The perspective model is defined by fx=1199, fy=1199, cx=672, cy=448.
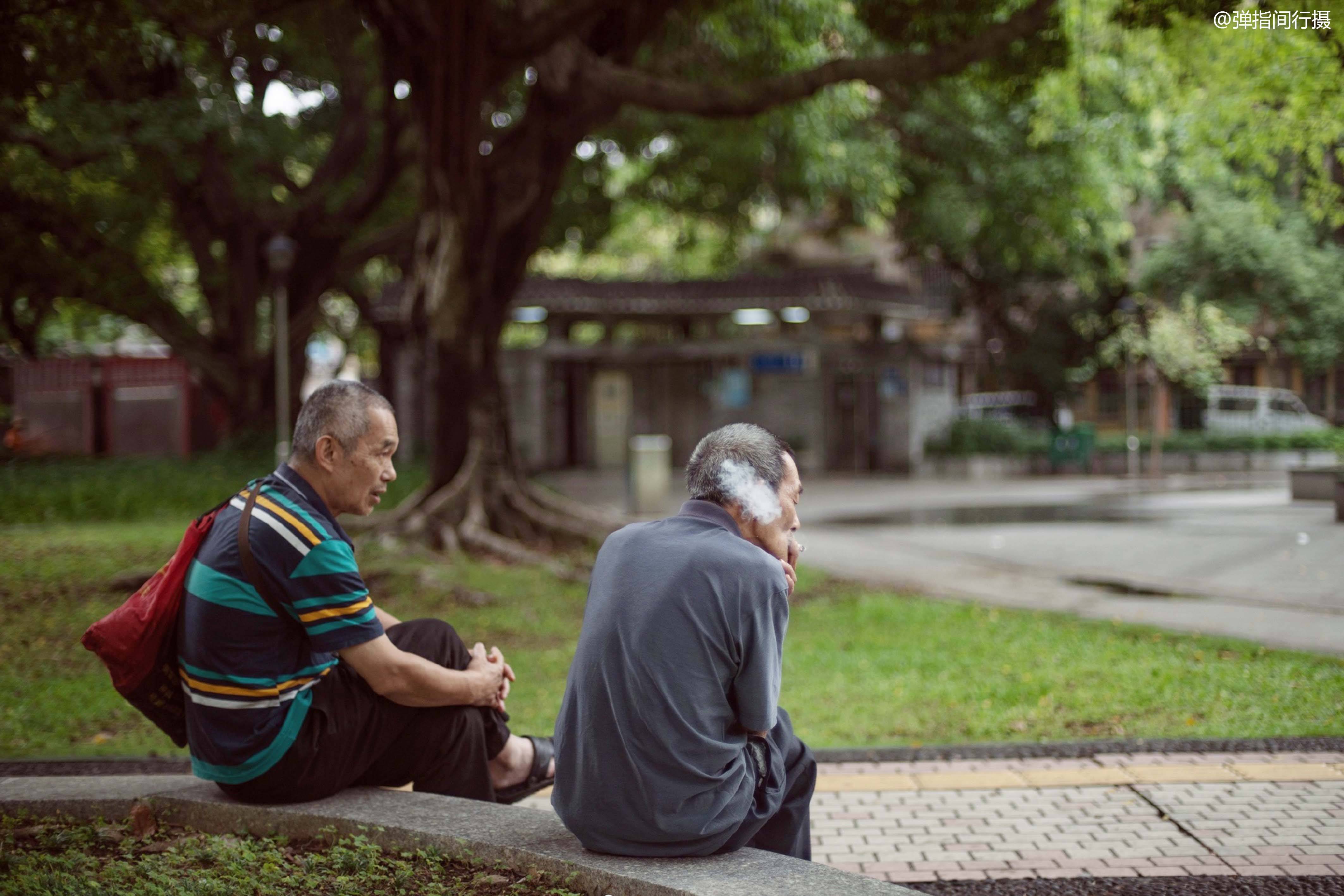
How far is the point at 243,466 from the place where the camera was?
58.7ft

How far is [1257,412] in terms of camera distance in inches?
737

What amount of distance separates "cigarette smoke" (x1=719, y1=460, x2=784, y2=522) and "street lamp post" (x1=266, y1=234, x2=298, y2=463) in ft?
42.6

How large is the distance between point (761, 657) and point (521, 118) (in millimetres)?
10542

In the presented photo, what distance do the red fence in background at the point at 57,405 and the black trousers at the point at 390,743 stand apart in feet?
29.8

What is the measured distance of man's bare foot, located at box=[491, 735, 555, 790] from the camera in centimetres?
390

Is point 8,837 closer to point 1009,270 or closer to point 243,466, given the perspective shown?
point 243,466

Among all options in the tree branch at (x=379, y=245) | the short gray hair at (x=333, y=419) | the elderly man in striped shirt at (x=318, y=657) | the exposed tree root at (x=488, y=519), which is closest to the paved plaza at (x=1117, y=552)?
the exposed tree root at (x=488, y=519)

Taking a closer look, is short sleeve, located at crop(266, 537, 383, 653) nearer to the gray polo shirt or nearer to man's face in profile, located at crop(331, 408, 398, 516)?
man's face in profile, located at crop(331, 408, 398, 516)

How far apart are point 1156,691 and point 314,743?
449cm

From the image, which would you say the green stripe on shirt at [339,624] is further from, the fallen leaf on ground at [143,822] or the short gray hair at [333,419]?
the fallen leaf on ground at [143,822]

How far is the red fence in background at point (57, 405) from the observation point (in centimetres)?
1270

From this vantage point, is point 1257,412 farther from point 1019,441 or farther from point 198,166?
point 198,166

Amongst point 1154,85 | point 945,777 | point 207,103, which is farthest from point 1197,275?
point 945,777

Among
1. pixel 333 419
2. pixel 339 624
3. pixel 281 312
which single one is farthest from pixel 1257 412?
pixel 339 624
